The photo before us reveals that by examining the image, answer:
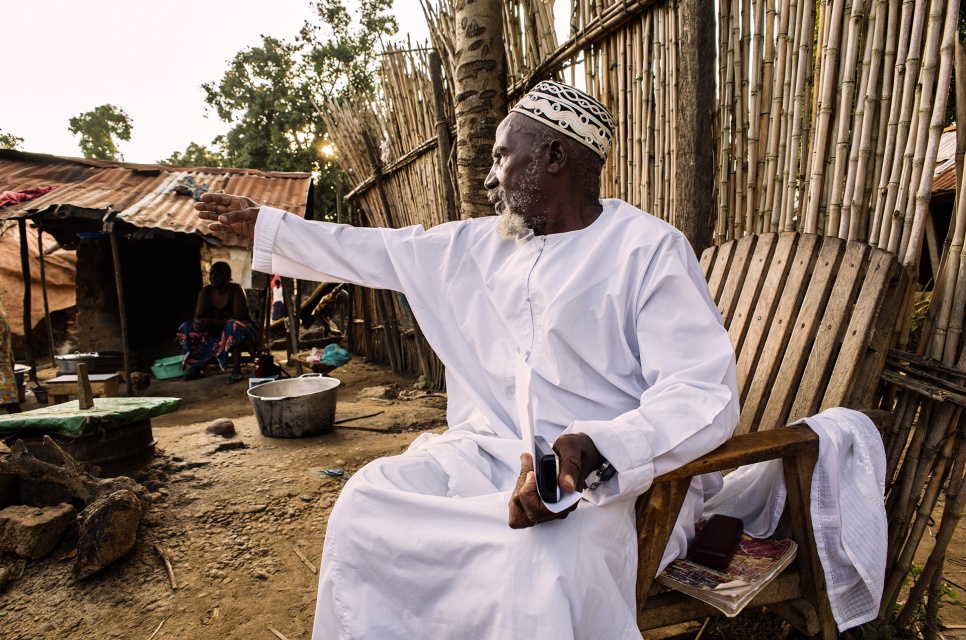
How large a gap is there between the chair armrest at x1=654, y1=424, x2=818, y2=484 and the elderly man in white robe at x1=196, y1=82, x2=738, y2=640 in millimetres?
42

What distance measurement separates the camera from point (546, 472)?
3.81ft

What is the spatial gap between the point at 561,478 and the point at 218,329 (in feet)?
27.4

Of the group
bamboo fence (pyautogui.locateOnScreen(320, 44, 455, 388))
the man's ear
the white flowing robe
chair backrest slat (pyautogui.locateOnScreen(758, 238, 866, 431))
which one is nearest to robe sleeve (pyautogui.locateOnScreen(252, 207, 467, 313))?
the white flowing robe

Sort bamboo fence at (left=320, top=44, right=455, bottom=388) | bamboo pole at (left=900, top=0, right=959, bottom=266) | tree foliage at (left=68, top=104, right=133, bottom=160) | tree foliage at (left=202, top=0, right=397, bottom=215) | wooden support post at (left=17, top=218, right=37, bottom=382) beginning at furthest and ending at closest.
→ tree foliage at (left=68, top=104, right=133, bottom=160) → tree foliage at (left=202, top=0, right=397, bottom=215) → wooden support post at (left=17, top=218, right=37, bottom=382) → bamboo fence at (left=320, top=44, right=455, bottom=388) → bamboo pole at (left=900, top=0, right=959, bottom=266)

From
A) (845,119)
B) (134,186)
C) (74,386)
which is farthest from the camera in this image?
(134,186)

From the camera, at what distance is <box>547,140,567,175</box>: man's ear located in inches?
72.0

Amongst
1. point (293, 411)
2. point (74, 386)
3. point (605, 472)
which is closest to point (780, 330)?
point (605, 472)

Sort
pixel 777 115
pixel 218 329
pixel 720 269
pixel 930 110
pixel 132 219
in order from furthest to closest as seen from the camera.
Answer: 1. pixel 218 329
2. pixel 132 219
3. pixel 720 269
4. pixel 777 115
5. pixel 930 110

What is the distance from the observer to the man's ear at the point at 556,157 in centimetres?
183

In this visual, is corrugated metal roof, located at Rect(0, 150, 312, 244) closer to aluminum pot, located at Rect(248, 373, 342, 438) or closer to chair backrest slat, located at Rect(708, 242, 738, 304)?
aluminum pot, located at Rect(248, 373, 342, 438)

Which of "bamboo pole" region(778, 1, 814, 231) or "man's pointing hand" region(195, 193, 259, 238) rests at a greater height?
"bamboo pole" region(778, 1, 814, 231)

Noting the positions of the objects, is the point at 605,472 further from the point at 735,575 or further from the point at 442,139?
the point at 442,139

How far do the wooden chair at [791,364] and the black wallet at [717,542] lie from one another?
128mm

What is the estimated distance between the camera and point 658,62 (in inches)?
109
